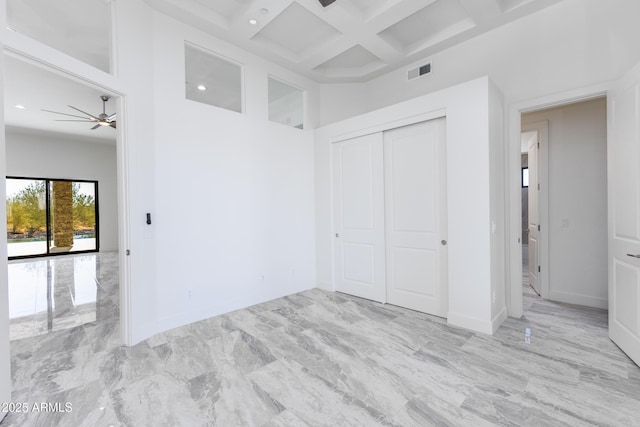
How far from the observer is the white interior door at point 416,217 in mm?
3314

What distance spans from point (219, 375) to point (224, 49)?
3.71m

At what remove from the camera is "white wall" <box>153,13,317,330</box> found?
3.08 meters

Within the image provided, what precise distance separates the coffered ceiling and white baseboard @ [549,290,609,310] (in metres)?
3.55

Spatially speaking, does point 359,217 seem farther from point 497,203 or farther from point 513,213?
point 513,213

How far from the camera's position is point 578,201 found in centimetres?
367

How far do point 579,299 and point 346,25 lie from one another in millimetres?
4638

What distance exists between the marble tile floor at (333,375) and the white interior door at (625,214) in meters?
0.29

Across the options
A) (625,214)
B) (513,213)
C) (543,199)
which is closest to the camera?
(625,214)

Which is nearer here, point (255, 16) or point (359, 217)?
point (255, 16)

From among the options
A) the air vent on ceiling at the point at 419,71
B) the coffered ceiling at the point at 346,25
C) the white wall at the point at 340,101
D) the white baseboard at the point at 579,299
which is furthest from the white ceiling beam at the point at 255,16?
the white baseboard at the point at 579,299

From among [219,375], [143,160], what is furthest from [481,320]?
[143,160]

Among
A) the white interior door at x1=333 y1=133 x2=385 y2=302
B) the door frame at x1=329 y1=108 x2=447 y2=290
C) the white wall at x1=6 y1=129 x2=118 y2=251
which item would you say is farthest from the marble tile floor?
the white wall at x1=6 y1=129 x2=118 y2=251

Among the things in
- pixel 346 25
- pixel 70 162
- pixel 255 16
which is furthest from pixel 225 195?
pixel 70 162

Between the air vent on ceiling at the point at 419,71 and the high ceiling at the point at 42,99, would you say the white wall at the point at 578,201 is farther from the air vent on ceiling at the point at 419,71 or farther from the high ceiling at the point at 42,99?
the high ceiling at the point at 42,99
